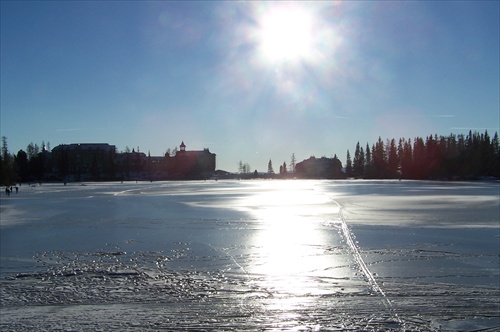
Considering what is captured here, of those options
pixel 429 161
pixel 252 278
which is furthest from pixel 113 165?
pixel 252 278

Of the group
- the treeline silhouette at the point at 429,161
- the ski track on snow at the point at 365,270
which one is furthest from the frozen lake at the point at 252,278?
the treeline silhouette at the point at 429,161

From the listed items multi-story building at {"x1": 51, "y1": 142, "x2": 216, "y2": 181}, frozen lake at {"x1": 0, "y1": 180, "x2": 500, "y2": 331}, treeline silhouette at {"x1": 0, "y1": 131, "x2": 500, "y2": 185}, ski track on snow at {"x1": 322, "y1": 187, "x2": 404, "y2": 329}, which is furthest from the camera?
multi-story building at {"x1": 51, "y1": 142, "x2": 216, "y2": 181}

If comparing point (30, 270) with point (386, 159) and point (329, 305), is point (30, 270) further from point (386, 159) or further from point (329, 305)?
point (386, 159)

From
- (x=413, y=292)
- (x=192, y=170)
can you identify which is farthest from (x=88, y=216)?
(x=192, y=170)

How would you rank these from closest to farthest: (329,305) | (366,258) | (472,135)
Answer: (329,305) → (366,258) → (472,135)

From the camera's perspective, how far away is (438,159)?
369 ft

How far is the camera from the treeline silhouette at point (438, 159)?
358 ft

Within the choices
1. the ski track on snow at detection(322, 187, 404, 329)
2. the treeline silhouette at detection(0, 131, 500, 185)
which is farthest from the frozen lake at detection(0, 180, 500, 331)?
the treeline silhouette at detection(0, 131, 500, 185)

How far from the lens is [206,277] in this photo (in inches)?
356

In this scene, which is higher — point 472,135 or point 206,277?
point 472,135

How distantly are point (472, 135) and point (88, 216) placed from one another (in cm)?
13286

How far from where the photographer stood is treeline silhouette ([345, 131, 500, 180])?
358 feet

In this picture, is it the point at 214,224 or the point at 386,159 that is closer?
the point at 214,224

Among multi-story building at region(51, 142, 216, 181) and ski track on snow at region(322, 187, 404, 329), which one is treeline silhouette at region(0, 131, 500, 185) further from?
ski track on snow at region(322, 187, 404, 329)
